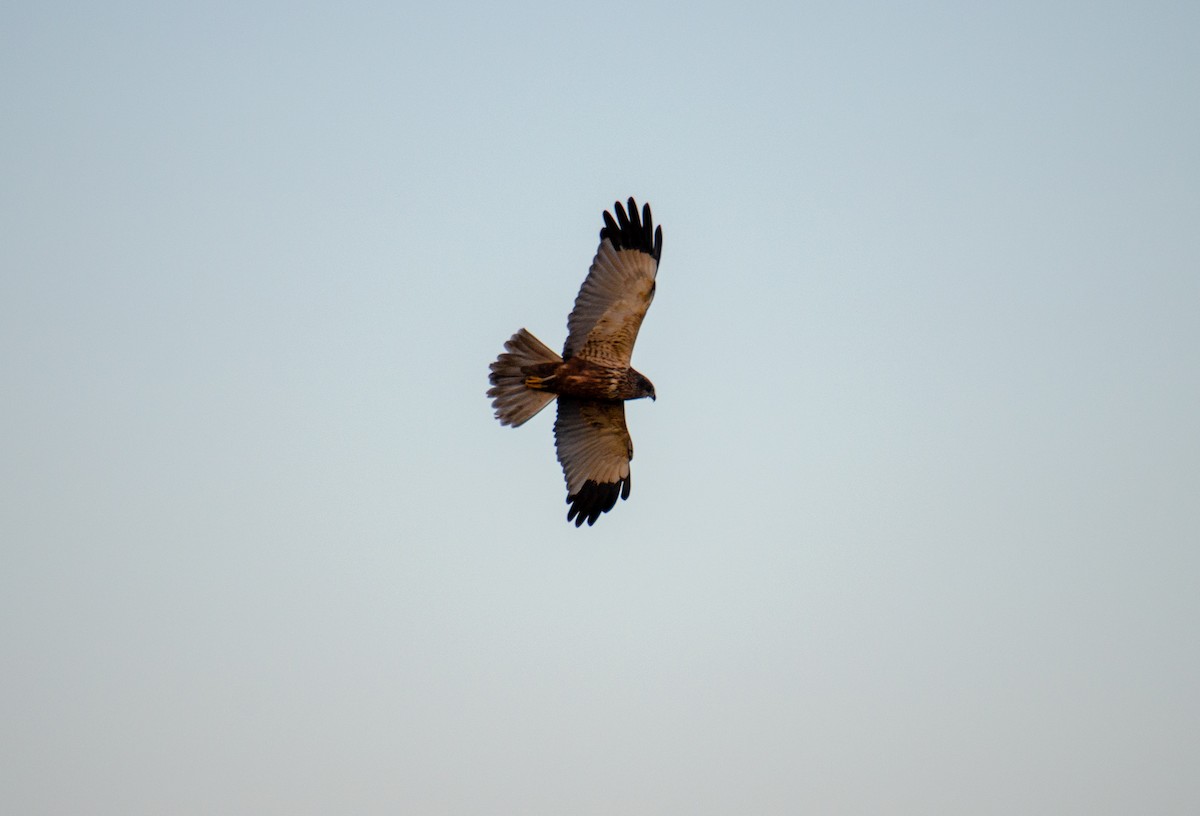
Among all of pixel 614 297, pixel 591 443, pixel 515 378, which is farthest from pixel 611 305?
pixel 591 443

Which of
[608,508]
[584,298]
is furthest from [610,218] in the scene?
[608,508]

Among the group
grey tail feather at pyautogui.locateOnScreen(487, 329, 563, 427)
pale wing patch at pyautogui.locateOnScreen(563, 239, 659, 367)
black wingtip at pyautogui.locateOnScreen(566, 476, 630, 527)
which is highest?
pale wing patch at pyautogui.locateOnScreen(563, 239, 659, 367)

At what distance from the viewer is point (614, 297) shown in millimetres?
13977

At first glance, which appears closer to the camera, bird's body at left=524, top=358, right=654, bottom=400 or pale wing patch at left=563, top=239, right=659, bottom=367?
bird's body at left=524, top=358, right=654, bottom=400

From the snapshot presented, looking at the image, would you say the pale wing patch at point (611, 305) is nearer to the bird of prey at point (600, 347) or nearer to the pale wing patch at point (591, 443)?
the bird of prey at point (600, 347)

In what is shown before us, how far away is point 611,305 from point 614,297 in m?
0.08

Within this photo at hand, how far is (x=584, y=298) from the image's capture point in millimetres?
14047

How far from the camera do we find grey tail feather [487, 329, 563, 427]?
45.2ft

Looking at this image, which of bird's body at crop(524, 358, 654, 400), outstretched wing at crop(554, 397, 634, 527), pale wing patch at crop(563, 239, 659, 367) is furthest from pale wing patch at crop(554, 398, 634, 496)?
pale wing patch at crop(563, 239, 659, 367)

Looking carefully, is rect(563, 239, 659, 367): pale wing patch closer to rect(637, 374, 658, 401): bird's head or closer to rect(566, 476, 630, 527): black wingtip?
rect(637, 374, 658, 401): bird's head

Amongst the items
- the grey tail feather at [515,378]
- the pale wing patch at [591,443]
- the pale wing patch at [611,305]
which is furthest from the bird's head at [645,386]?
the grey tail feather at [515,378]

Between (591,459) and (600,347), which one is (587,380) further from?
(591,459)

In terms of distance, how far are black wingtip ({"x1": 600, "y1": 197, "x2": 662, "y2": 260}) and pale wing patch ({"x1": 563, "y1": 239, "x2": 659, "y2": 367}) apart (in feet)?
0.17

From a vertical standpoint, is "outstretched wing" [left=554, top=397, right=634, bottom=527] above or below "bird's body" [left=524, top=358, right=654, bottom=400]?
below
